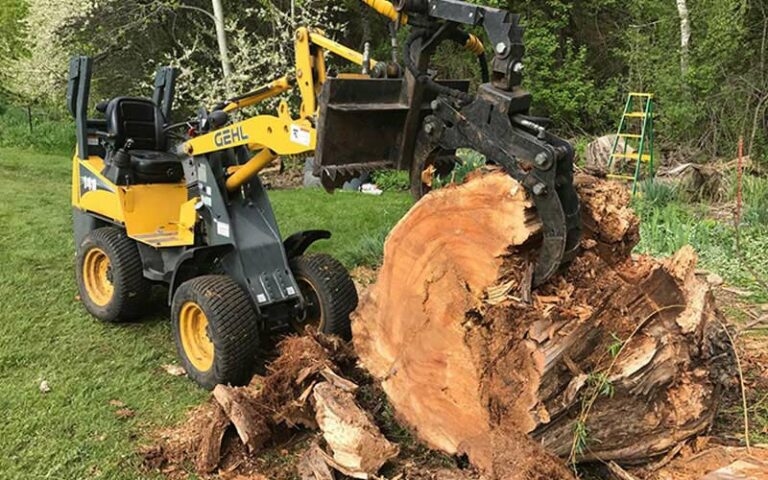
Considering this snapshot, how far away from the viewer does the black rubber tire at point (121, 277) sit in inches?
180

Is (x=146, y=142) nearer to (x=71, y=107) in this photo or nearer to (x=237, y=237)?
(x=71, y=107)

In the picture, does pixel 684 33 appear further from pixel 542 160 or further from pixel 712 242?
pixel 542 160

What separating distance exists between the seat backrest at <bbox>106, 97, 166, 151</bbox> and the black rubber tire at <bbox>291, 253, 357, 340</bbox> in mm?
1796

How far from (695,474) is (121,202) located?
3.90m

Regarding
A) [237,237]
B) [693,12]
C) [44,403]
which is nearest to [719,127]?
[693,12]

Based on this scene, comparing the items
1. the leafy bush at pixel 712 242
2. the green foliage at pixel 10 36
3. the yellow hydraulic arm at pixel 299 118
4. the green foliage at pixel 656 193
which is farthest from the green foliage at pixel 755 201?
the green foliage at pixel 10 36

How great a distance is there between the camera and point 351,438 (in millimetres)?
2709

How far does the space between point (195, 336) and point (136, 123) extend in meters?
1.87

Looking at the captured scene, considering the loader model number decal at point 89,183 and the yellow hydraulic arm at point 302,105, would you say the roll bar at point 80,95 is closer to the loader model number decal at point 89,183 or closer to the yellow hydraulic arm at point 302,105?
the loader model number decal at point 89,183

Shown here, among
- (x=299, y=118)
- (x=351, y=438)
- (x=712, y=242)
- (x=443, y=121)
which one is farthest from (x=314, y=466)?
(x=712, y=242)

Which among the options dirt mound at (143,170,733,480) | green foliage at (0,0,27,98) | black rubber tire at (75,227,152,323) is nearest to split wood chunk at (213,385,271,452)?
dirt mound at (143,170,733,480)

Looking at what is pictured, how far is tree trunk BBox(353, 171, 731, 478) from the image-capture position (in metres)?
2.42

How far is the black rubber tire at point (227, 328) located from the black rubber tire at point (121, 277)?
902mm

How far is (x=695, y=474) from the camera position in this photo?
8.34ft
